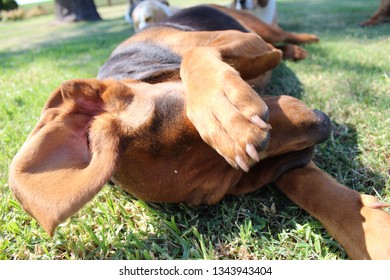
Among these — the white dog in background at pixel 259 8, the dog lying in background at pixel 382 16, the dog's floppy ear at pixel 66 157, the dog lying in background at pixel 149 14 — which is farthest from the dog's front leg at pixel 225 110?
the dog lying in background at pixel 382 16

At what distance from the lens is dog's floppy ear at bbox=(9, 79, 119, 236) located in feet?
4.03

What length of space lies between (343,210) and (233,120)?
2.24ft

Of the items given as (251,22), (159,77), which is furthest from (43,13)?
(159,77)

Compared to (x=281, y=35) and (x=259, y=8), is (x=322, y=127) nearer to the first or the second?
(x=281, y=35)

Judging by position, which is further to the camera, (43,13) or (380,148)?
(43,13)

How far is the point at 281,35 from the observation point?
449 cm

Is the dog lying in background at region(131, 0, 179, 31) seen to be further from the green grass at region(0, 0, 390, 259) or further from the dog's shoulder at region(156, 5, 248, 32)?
the green grass at region(0, 0, 390, 259)

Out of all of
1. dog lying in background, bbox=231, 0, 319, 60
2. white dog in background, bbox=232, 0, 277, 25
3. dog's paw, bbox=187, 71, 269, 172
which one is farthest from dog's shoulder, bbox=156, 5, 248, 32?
white dog in background, bbox=232, 0, 277, 25

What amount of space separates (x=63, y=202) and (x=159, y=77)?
120 cm

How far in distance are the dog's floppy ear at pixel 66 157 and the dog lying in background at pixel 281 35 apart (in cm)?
307

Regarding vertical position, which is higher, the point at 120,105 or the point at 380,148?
the point at 120,105

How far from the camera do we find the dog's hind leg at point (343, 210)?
145cm

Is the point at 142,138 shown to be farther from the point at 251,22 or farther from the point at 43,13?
the point at 43,13
